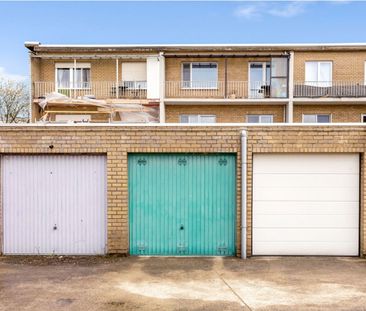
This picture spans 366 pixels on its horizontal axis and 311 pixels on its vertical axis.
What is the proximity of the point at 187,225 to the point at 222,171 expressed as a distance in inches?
58.9

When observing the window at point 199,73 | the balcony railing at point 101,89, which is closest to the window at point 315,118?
the window at point 199,73

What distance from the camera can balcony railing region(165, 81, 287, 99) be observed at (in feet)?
68.3

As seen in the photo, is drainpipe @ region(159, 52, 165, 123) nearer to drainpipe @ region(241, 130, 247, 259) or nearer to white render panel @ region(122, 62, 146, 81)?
white render panel @ region(122, 62, 146, 81)

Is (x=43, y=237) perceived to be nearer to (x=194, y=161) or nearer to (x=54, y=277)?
(x=54, y=277)

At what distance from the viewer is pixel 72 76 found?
840 inches

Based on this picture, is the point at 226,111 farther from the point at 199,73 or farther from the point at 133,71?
the point at 133,71

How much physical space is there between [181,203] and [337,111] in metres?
15.5

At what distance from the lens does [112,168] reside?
27.2ft

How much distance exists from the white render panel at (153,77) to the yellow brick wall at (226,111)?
3.68ft

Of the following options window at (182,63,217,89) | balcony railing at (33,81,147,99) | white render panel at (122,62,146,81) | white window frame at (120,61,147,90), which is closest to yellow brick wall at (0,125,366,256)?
balcony railing at (33,81,147,99)

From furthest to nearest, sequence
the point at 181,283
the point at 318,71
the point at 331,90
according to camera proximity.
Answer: the point at 318,71
the point at 331,90
the point at 181,283

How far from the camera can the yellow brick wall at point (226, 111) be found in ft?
67.2

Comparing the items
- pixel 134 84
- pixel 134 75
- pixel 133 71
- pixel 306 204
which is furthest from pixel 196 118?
pixel 306 204

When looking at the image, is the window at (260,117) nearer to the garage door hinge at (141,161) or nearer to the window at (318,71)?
the window at (318,71)
